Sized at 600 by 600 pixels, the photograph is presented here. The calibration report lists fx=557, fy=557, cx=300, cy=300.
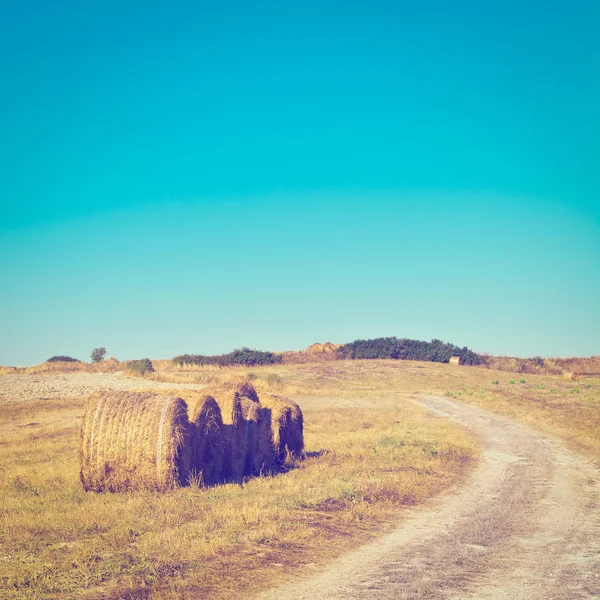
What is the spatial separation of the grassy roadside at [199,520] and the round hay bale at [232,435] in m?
0.76

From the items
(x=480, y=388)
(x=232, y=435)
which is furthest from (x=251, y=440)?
(x=480, y=388)

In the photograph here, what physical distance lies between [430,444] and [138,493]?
957cm

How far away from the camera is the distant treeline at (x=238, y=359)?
6638 centimetres

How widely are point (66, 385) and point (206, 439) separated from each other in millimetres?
30569

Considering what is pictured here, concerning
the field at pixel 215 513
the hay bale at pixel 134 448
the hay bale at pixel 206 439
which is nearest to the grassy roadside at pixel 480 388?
the field at pixel 215 513

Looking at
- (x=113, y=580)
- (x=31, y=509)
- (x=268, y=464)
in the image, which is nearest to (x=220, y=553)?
(x=113, y=580)

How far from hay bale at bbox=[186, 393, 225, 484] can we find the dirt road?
4.76m

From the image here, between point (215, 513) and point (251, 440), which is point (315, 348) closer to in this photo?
point (251, 440)

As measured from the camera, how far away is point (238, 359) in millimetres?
67188

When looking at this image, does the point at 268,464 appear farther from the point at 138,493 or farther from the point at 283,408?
the point at 138,493

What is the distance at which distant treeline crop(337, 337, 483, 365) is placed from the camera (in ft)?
226

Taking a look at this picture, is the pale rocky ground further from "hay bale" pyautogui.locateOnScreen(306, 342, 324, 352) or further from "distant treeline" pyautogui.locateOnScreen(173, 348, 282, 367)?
"hay bale" pyautogui.locateOnScreen(306, 342, 324, 352)

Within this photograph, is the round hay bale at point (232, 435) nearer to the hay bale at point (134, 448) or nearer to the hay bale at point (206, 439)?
the hay bale at point (206, 439)

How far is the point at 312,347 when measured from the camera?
248 feet
